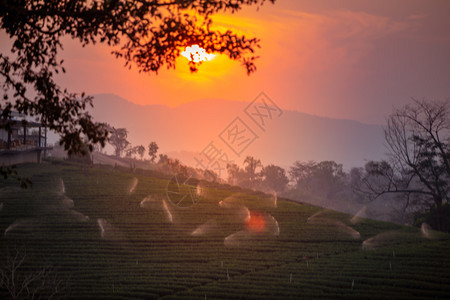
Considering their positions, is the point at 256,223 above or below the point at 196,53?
below

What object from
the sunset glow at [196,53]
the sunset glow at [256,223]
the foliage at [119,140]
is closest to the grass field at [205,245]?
the sunset glow at [256,223]

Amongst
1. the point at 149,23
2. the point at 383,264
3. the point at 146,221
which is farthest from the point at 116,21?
the point at 146,221

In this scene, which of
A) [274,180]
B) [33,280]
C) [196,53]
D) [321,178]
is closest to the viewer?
[196,53]

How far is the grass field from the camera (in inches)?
1207

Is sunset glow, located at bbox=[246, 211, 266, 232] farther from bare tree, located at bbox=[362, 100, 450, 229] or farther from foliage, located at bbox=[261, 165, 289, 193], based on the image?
foliage, located at bbox=[261, 165, 289, 193]

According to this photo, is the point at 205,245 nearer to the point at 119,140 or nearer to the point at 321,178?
the point at 119,140

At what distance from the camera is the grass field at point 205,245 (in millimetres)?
30656

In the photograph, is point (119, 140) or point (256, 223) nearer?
point (256, 223)

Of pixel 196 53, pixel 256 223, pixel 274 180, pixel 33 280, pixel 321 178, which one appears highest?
pixel 196 53

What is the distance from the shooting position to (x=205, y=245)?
1742 inches

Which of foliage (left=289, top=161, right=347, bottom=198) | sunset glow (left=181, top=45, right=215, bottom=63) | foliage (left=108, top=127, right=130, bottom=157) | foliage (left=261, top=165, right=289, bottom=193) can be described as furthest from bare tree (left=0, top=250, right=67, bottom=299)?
foliage (left=289, top=161, right=347, bottom=198)

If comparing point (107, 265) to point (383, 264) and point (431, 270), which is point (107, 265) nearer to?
point (383, 264)

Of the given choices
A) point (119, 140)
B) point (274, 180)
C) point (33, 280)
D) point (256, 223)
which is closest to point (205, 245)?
point (256, 223)

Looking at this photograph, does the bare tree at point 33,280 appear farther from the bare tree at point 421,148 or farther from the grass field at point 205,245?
the bare tree at point 421,148
